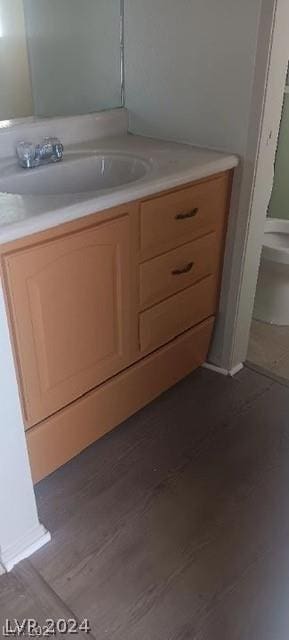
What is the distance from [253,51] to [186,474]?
4.03 feet

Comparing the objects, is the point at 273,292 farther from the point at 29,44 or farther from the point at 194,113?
the point at 29,44

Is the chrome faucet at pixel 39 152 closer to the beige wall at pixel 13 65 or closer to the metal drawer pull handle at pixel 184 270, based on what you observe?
the beige wall at pixel 13 65


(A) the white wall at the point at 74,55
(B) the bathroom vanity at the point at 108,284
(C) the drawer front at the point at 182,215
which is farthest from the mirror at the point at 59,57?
(C) the drawer front at the point at 182,215

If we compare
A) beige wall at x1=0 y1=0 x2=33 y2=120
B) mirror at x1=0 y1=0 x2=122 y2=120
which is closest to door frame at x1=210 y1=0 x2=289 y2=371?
mirror at x1=0 y1=0 x2=122 y2=120

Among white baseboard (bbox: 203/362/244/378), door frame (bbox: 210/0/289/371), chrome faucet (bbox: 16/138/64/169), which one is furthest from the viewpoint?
white baseboard (bbox: 203/362/244/378)

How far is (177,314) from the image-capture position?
5.50 feet

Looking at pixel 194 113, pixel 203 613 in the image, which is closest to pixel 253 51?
pixel 194 113

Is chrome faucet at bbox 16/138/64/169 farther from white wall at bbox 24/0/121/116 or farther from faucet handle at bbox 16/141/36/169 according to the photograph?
white wall at bbox 24/0/121/116

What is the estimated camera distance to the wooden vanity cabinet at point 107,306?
1186mm

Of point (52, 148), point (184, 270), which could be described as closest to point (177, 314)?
point (184, 270)

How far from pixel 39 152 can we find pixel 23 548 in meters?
1.10

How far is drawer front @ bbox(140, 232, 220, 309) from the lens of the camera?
1496mm

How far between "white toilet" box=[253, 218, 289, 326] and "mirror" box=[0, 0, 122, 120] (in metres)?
0.88

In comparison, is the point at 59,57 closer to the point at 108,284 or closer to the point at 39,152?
the point at 39,152
